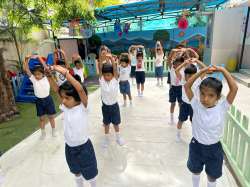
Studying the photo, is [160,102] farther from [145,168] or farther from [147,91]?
[145,168]

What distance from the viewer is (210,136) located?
178 centimetres

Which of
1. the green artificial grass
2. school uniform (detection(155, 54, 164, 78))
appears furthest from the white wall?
the green artificial grass

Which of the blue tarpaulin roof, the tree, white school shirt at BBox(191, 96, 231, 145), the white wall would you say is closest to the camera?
white school shirt at BBox(191, 96, 231, 145)

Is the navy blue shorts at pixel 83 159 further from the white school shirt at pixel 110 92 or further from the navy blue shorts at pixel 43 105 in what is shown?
the navy blue shorts at pixel 43 105

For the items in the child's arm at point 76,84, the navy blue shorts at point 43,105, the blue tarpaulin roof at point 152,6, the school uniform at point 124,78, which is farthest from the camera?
the blue tarpaulin roof at point 152,6

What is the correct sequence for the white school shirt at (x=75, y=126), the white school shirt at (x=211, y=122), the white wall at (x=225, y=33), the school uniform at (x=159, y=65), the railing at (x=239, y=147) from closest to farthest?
the white school shirt at (x=211, y=122), the white school shirt at (x=75, y=126), the railing at (x=239, y=147), the school uniform at (x=159, y=65), the white wall at (x=225, y=33)

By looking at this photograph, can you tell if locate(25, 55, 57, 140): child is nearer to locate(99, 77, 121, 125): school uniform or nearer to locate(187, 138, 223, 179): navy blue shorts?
locate(99, 77, 121, 125): school uniform

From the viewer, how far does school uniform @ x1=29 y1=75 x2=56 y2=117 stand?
329cm

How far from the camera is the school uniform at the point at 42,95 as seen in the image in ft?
10.8

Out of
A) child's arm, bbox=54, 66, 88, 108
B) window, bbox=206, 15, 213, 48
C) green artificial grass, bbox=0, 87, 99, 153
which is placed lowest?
green artificial grass, bbox=0, 87, 99, 153

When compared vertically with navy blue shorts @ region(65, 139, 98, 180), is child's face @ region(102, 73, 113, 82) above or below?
above

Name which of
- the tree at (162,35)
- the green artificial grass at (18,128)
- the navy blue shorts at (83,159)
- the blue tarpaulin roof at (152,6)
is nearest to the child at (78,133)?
the navy blue shorts at (83,159)

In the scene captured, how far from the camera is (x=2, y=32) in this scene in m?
6.82

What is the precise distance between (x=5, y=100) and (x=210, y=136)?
17.1ft
